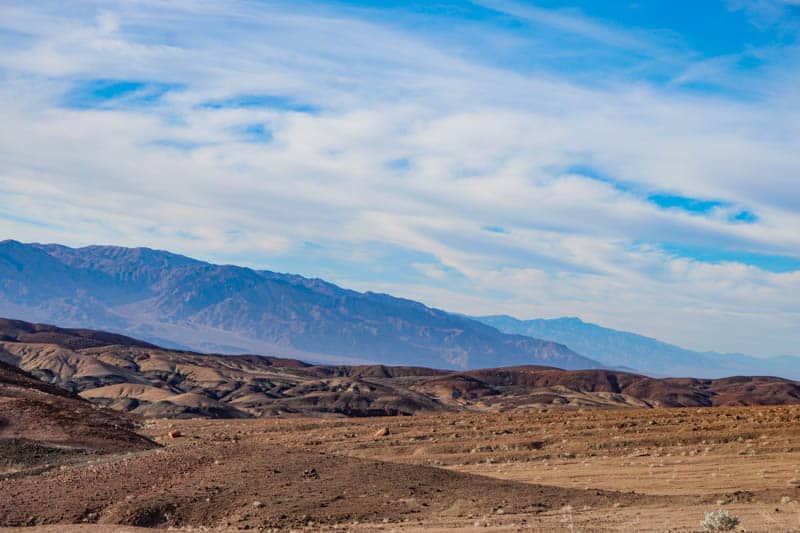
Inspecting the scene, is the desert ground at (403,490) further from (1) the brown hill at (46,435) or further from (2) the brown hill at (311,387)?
(2) the brown hill at (311,387)

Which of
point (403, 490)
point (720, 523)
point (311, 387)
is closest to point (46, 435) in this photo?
point (403, 490)

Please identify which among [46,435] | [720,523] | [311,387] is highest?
[720,523]

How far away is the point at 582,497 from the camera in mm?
22500

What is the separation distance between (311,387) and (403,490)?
100 m

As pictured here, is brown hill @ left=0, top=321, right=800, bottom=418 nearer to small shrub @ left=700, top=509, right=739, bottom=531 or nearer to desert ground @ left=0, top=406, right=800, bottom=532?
desert ground @ left=0, top=406, right=800, bottom=532

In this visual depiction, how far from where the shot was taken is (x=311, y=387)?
397ft

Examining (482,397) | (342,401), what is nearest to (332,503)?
(342,401)

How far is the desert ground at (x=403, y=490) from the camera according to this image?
769 inches

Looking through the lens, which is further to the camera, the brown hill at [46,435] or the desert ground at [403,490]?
the brown hill at [46,435]

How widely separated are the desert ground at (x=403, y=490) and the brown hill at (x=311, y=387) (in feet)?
173

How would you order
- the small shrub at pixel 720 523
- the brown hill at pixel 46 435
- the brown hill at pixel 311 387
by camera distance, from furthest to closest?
1. the brown hill at pixel 311 387
2. the brown hill at pixel 46 435
3. the small shrub at pixel 720 523

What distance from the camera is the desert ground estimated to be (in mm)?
19531

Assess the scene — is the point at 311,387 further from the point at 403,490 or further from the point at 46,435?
the point at 403,490

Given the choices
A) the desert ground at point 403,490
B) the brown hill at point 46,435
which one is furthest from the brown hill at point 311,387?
the desert ground at point 403,490
